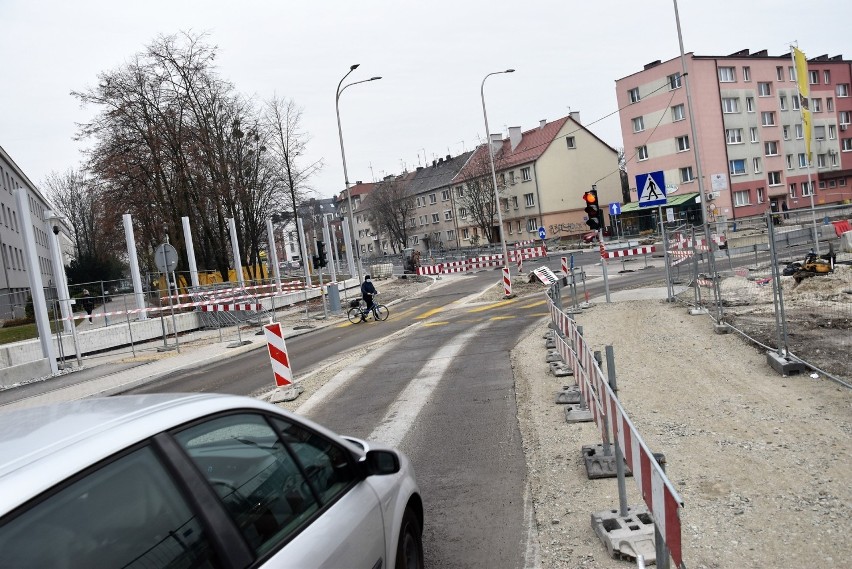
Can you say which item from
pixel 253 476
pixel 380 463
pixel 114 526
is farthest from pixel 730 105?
pixel 114 526

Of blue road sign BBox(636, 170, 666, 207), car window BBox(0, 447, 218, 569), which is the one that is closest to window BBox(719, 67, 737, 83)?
blue road sign BBox(636, 170, 666, 207)

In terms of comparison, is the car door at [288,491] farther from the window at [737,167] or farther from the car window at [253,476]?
the window at [737,167]

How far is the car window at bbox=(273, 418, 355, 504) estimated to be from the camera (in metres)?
3.21

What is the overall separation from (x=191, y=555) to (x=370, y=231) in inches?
4545

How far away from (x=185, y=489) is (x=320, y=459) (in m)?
0.97

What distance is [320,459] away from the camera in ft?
11.0

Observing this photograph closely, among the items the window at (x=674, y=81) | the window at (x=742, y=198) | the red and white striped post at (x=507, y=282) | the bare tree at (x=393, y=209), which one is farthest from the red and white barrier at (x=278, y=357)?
the bare tree at (x=393, y=209)

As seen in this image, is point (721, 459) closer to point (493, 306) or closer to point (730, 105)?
point (493, 306)

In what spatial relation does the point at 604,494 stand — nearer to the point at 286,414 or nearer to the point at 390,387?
the point at 286,414

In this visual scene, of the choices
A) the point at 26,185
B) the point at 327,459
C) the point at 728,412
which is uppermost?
the point at 26,185

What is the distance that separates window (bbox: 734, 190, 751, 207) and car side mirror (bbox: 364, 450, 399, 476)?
60732mm

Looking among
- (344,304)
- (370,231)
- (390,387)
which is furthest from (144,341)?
(370,231)

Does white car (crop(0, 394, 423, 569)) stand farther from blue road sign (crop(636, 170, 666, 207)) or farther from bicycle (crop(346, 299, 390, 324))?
bicycle (crop(346, 299, 390, 324))

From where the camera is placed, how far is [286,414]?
11.0 ft
